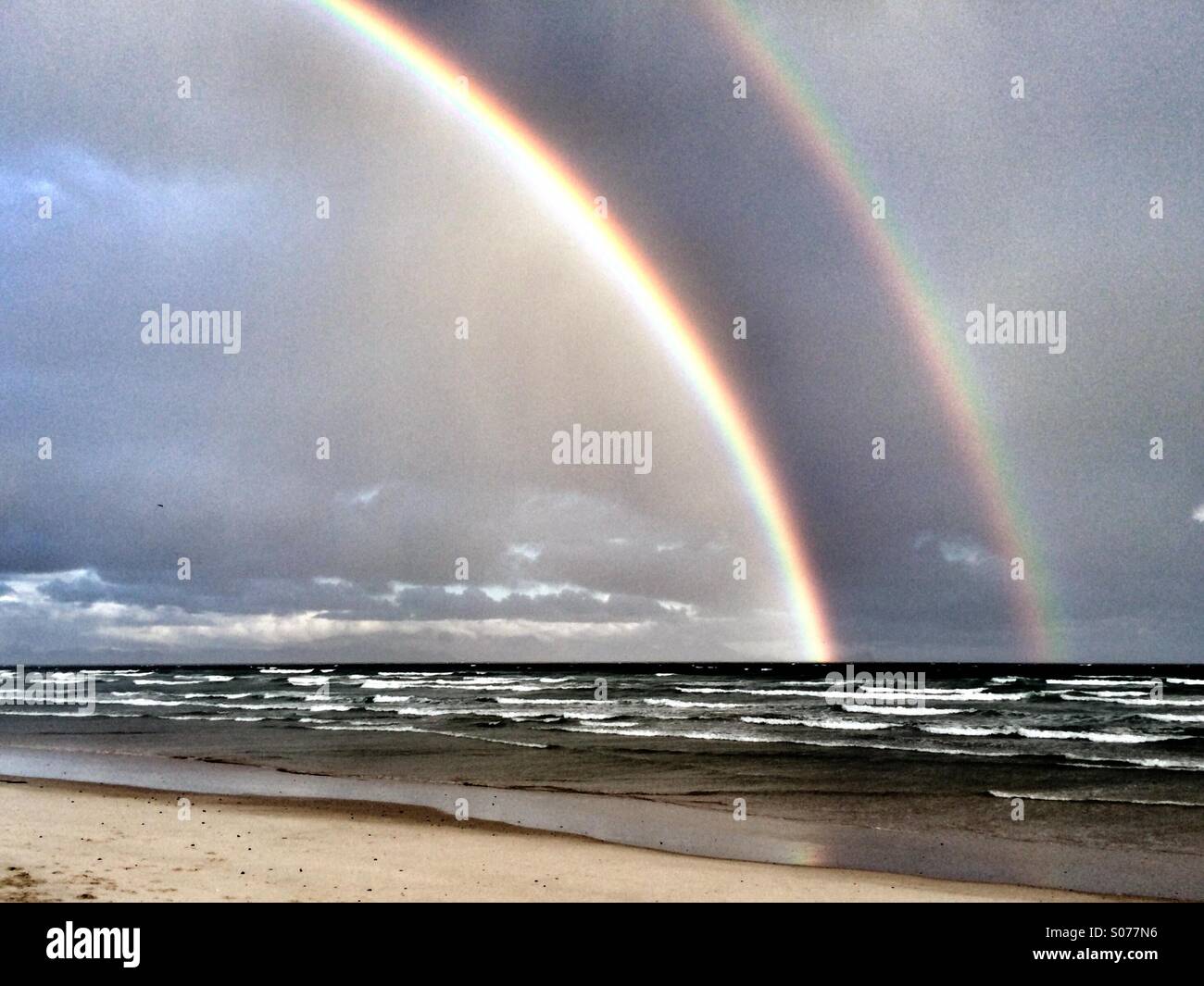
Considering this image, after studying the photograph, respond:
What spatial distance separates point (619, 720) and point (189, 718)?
2050 cm

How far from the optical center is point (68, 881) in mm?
11227

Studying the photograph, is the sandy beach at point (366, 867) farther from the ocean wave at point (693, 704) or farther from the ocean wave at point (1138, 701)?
the ocean wave at point (1138, 701)

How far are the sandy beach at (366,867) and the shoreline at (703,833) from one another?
504 mm

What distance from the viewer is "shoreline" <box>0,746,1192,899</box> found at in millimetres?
13984

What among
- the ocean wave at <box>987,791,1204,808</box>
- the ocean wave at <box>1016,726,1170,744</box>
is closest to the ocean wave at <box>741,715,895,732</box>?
the ocean wave at <box>1016,726,1170,744</box>

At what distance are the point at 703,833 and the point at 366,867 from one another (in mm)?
6288

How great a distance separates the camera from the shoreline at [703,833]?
14.0 meters

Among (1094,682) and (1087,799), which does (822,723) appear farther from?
(1094,682)

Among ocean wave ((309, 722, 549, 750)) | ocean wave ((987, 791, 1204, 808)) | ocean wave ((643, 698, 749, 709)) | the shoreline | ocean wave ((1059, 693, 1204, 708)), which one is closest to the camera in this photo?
the shoreline

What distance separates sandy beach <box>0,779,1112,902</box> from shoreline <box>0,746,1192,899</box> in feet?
1.65

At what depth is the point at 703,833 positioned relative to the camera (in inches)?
668

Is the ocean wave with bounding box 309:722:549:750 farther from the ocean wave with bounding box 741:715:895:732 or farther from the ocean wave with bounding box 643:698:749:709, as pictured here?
the ocean wave with bounding box 643:698:749:709

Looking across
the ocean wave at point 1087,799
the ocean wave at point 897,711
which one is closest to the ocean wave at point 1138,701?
the ocean wave at point 897,711

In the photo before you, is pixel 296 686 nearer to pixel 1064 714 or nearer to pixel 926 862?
pixel 1064 714
